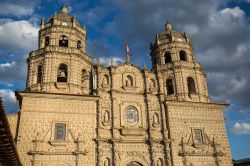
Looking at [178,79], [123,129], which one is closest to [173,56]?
[178,79]

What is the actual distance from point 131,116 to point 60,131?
6.08 meters

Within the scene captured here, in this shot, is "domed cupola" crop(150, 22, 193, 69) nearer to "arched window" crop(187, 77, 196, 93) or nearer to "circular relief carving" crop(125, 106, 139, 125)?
"arched window" crop(187, 77, 196, 93)

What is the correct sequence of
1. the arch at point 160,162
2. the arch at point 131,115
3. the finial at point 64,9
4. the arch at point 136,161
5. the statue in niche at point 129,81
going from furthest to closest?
the finial at point 64,9
the statue in niche at point 129,81
the arch at point 131,115
the arch at point 160,162
the arch at point 136,161

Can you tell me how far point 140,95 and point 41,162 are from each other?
9.88 metres

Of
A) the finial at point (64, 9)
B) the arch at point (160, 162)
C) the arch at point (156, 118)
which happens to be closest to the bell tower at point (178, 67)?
the arch at point (156, 118)

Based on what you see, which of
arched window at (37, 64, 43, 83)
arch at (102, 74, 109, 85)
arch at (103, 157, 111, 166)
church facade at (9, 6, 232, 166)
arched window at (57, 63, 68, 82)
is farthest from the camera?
arched window at (57, 63, 68, 82)

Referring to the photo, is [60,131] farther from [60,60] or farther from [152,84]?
[152,84]

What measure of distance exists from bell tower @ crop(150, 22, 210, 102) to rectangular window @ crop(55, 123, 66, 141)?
944 cm

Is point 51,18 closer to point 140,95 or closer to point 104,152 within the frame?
point 140,95

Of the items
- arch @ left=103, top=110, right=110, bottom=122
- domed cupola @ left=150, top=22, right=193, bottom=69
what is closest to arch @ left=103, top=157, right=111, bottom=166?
arch @ left=103, top=110, right=110, bottom=122

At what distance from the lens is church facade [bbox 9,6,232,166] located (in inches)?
836

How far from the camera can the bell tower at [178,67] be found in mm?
27094

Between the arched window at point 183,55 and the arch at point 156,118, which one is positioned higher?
the arched window at point 183,55

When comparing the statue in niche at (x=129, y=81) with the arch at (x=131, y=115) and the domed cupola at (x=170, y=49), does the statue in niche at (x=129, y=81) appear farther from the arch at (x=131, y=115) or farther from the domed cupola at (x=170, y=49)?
the domed cupola at (x=170, y=49)
